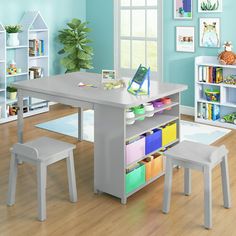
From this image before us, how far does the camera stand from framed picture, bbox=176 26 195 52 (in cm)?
577

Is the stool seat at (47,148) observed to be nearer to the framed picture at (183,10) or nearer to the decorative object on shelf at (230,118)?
the decorative object on shelf at (230,118)

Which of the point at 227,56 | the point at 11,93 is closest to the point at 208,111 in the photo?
the point at 227,56

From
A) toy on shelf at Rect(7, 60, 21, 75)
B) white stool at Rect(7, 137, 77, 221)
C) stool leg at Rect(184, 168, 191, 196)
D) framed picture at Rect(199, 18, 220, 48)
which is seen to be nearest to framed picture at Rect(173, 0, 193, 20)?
framed picture at Rect(199, 18, 220, 48)

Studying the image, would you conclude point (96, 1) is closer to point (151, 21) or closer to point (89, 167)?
point (151, 21)

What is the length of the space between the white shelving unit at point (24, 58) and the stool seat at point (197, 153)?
2.82 metres

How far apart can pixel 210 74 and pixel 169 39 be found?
34.9 inches

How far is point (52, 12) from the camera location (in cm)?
636

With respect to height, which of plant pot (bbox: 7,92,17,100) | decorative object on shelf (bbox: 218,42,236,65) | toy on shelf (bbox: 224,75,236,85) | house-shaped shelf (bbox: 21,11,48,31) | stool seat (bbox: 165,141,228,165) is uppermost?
house-shaped shelf (bbox: 21,11,48,31)

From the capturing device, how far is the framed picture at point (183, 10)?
5.70 m

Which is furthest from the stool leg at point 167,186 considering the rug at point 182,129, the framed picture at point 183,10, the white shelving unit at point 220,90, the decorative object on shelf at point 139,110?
the framed picture at point 183,10

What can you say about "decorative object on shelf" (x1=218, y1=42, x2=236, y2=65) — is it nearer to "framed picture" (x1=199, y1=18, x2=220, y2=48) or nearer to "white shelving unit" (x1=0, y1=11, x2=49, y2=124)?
"framed picture" (x1=199, y1=18, x2=220, y2=48)

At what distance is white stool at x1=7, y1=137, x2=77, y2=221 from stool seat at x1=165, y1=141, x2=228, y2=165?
752 mm

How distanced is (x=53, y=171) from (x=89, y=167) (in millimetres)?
337

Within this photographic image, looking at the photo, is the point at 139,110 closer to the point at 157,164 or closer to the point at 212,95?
the point at 157,164
